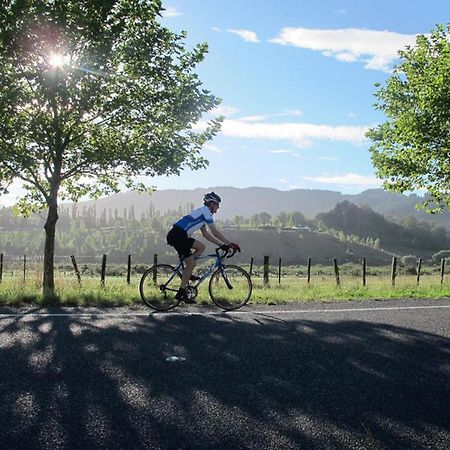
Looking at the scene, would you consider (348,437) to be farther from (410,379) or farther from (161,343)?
(161,343)

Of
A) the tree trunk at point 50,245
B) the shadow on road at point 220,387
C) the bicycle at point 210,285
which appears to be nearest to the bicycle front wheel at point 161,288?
the bicycle at point 210,285

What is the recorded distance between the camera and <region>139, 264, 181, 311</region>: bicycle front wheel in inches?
400

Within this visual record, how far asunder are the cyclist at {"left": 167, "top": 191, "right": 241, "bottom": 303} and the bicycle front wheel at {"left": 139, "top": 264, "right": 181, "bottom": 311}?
308mm

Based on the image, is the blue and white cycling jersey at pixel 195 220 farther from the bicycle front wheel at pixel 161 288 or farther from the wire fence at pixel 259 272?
the wire fence at pixel 259 272

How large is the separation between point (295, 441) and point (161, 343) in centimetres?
306

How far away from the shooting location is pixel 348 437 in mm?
3982

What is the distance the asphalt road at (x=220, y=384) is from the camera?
3943 millimetres

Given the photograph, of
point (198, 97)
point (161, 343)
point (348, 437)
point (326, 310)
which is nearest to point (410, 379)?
point (348, 437)

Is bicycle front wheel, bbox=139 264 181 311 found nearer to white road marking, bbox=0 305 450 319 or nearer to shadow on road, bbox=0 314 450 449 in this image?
white road marking, bbox=0 305 450 319

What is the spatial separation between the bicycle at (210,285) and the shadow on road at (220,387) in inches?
99.0

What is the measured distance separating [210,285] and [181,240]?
133 cm

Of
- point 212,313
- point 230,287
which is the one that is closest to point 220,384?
point 212,313

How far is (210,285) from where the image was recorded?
1040 cm

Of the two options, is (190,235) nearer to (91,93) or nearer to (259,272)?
(91,93)
